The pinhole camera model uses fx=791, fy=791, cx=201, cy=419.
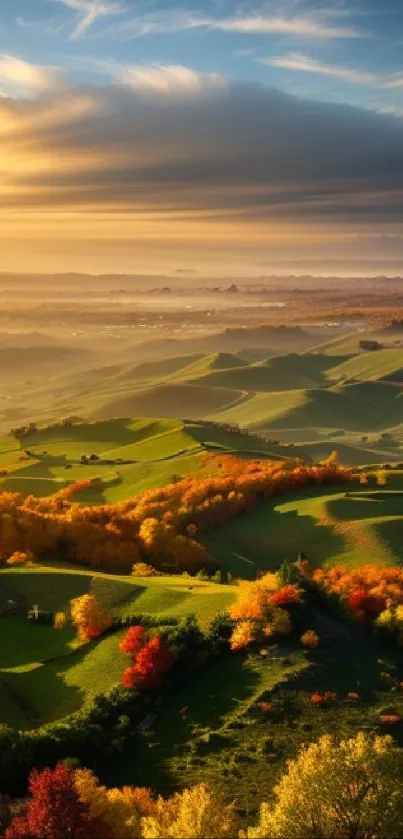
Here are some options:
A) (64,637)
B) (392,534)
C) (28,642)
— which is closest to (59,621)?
(64,637)

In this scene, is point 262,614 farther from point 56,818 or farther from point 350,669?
point 56,818

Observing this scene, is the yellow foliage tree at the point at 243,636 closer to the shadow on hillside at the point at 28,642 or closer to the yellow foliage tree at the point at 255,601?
the yellow foliage tree at the point at 255,601

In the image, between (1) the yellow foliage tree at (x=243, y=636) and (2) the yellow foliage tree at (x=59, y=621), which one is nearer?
(1) the yellow foliage tree at (x=243, y=636)

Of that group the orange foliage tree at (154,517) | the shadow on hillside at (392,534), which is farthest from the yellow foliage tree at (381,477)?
the shadow on hillside at (392,534)

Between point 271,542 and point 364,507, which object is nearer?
point 271,542

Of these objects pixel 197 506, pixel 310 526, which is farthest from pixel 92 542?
pixel 310 526

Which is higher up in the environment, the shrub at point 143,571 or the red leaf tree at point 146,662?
the red leaf tree at point 146,662

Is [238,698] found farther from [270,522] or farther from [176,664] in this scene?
[270,522]
